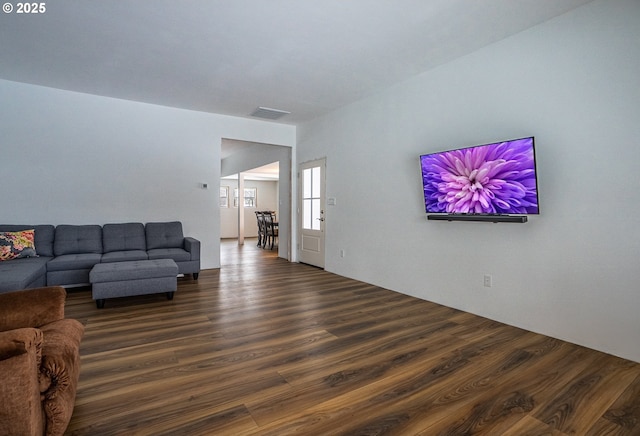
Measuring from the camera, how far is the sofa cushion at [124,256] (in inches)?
171

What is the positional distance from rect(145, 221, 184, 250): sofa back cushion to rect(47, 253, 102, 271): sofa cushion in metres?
0.83

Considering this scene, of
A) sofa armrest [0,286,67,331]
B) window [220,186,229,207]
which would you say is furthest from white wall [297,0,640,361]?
window [220,186,229,207]

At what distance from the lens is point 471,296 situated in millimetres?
3574

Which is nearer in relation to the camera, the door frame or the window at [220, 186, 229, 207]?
the door frame

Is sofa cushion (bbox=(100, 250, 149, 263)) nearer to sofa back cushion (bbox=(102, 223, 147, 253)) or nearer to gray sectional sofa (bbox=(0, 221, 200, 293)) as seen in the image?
gray sectional sofa (bbox=(0, 221, 200, 293))

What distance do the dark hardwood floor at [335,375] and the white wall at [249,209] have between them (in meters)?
8.60

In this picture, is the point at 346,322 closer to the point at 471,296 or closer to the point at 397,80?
the point at 471,296

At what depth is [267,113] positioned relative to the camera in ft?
18.7

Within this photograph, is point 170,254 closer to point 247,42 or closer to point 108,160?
point 108,160

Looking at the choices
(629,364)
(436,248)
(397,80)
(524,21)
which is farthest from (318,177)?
(629,364)

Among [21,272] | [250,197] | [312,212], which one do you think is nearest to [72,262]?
[21,272]

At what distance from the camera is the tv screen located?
2.89 m

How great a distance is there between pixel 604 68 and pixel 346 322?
3064 mm

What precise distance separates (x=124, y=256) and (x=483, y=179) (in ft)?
14.9
